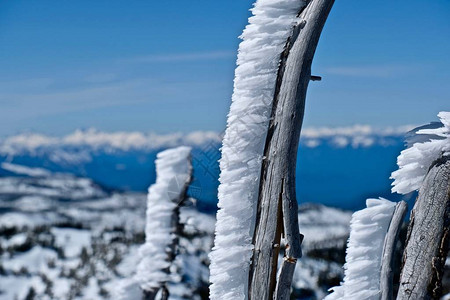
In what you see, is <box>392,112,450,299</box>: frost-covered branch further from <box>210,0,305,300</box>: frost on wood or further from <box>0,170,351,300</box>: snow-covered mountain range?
<box>0,170,351,300</box>: snow-covered mountain range

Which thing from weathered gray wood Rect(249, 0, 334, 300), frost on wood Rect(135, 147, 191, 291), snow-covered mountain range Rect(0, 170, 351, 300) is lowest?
snow-covered mountain range Rect(0, 170, 351, 300)

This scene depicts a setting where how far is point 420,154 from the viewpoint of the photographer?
2777mm

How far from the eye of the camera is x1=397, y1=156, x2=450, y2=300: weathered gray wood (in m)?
2.71

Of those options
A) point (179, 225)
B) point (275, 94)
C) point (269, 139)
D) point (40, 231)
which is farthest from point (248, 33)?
point (40, 231)

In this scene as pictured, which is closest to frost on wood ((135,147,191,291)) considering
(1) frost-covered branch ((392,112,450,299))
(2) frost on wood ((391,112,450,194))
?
(2) frost on wood ((391,112,450,194))

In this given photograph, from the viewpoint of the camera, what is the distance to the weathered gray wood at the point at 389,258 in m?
3.31

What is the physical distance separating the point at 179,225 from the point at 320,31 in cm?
391

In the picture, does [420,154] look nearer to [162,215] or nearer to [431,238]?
[431,238]

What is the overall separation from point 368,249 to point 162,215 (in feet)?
9.52

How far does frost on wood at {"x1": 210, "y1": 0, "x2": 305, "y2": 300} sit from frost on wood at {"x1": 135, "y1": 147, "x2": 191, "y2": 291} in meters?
3.24

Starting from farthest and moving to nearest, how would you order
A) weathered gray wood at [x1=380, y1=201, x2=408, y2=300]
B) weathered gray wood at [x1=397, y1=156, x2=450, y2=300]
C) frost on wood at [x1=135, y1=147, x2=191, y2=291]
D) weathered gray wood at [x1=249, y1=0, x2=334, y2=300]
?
1. frost on wood at [x1=135, y1=147, x2=191, y2=291]
2. weathered gray wood at [x1=380, y1=201, x2=408, y2=300]
3. weathered gray wood at [x1=397, y1=156, x2=450, y2=300]
4. weathered gray wood at [x1=249, y1=0, x2=334, y2=300]

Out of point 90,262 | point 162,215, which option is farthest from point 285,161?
point 90,262

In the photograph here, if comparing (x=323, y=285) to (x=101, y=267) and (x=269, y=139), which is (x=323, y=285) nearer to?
(x=101, y=267)

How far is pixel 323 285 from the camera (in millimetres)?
12992
